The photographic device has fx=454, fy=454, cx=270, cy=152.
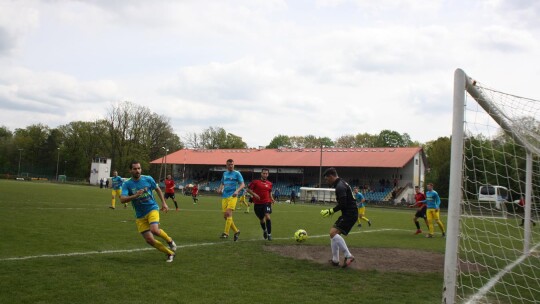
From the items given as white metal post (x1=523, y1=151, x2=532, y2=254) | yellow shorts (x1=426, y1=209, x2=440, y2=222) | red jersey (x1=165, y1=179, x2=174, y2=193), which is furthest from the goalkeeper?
red jersey (x1=165, y1=179, x2=174, y2=193)

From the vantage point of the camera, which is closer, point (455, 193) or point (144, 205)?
point (455, 193)

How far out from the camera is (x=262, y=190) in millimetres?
12289

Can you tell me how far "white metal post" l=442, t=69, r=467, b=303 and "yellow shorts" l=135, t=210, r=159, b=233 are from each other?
512cm

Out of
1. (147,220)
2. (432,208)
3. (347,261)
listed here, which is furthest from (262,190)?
(432,208)

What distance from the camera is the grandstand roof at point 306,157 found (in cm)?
5397

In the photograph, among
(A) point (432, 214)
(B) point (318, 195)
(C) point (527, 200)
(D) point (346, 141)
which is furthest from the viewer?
(D) point (346, 141)

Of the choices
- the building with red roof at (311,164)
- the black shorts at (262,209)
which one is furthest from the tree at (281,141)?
the black shorts at (262,209)

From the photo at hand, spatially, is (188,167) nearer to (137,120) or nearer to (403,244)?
(137,120)

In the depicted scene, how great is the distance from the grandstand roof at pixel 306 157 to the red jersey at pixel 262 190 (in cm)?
4074

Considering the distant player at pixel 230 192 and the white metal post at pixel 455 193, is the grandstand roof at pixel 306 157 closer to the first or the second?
the distant player at pixel 230 192

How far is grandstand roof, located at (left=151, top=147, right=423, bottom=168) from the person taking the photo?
5397 centimetres

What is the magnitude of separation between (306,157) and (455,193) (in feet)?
184

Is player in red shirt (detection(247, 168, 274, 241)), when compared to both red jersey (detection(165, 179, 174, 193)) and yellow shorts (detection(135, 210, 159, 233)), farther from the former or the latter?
red jersey (detection(165, 179, 174, 193))

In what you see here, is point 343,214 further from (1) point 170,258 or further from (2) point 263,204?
(2) point 263,204
